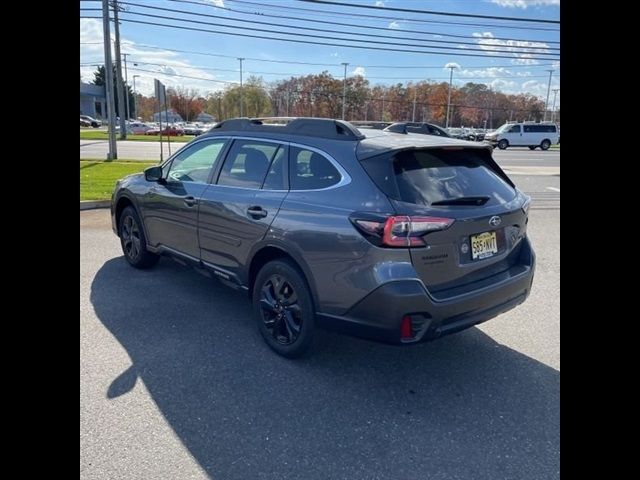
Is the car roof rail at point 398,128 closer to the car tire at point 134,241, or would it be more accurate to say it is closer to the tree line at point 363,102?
the car tire at point 134,241

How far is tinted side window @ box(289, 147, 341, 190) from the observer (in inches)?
131

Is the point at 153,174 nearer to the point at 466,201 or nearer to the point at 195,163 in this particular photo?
the point at 195,163

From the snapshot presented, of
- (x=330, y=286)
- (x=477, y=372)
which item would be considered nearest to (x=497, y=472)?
(x=477, y=372)

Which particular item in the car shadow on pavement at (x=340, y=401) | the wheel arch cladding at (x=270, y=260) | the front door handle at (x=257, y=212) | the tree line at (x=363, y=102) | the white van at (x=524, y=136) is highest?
the tree line at (x=363, y=102)

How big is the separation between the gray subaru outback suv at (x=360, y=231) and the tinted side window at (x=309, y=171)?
0.4 inches

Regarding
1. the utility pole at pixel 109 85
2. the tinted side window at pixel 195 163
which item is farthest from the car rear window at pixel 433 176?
the utility pole at pixel 109 85

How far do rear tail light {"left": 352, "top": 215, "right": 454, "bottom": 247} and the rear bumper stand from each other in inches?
9.7

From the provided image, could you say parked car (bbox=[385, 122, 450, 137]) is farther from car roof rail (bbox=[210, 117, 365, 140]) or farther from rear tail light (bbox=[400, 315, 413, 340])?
rear tail light (bbox=[400, 315, 413, 340])

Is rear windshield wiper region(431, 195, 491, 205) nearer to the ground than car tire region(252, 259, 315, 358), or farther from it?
farther from it

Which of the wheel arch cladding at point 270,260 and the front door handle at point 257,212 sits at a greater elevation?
the front door handle at point 257,212

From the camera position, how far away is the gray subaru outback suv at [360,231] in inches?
115

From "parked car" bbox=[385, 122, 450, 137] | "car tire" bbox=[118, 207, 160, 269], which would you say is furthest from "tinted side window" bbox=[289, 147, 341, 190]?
"car tire" bbox=[118, 207, 160, 269]
